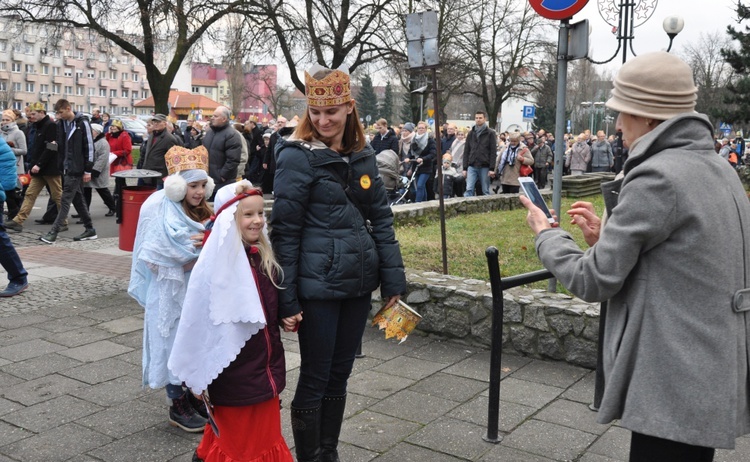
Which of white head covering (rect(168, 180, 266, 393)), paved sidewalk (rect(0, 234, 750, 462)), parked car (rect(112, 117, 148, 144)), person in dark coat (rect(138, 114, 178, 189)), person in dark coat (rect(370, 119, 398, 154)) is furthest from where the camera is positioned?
parked car (rect(112, 117, 148, 144))

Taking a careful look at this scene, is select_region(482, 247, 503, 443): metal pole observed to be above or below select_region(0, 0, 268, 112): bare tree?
below

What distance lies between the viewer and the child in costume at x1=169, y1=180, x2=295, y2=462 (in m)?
3.25

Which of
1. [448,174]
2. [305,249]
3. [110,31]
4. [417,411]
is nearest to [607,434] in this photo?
[417,411]

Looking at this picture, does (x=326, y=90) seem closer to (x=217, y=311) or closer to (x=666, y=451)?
(x=217, y=311)

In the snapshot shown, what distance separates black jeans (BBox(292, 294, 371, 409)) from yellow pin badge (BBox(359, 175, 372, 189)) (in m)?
0.51

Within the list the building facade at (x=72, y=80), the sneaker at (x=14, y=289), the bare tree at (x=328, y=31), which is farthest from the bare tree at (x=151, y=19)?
the building facade at (x=72, y=80)

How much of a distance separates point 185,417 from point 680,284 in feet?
10.3

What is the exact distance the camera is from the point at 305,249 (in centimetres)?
333

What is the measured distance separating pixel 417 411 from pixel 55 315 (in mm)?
3905

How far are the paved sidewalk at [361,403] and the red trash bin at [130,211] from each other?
69 cm

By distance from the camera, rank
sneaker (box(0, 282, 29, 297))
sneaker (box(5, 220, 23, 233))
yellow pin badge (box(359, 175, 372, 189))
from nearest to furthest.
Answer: yellow pin badge (box(359, 175, 372, 189)), sneaker (box(0, 282, 29, 297)), sneaker (box(5, 220, 23, 233))

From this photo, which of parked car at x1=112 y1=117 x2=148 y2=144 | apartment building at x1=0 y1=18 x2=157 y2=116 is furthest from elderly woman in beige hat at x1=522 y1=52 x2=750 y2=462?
apartment building at x1=0 y1=18 x2=157 y2=116

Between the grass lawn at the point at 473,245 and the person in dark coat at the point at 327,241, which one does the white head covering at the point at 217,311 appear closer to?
the person in dark coat at the point at 327,241

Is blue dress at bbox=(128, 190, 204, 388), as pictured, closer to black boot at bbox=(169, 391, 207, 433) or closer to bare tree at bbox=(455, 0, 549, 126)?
black boot at bbox=(169, 391, 207, 433)
